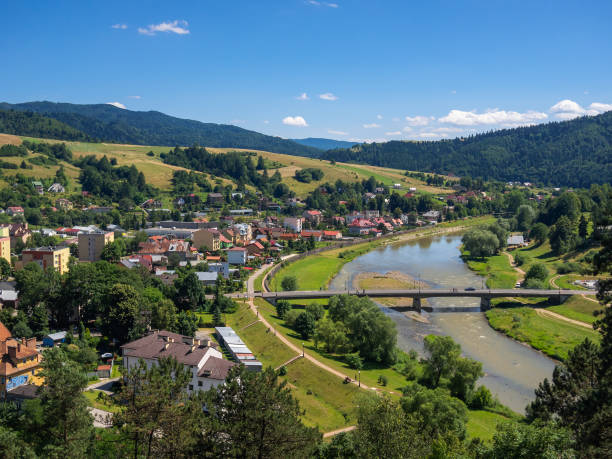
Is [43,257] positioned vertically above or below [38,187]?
below

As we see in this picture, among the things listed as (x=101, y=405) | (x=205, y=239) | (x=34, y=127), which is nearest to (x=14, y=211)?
(x=205, y=239)

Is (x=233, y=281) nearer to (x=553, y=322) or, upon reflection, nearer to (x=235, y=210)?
(x=553, y=322)

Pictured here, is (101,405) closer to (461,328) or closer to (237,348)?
(237,348)

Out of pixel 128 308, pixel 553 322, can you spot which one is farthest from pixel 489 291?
pixel 128 308

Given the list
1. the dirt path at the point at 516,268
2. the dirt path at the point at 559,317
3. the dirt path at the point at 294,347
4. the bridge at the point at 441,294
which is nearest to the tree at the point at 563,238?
the dirt path at the point at 516,268

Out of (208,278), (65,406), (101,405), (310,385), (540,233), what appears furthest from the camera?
(540,233)

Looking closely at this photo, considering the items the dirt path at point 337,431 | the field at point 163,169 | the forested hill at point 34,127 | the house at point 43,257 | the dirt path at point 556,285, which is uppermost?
the forested hill at point 34,127

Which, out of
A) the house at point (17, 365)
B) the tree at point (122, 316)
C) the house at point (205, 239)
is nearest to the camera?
the house at point (17, 365)

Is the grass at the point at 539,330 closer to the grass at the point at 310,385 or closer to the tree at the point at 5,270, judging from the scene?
the grass at the point at 310,385
